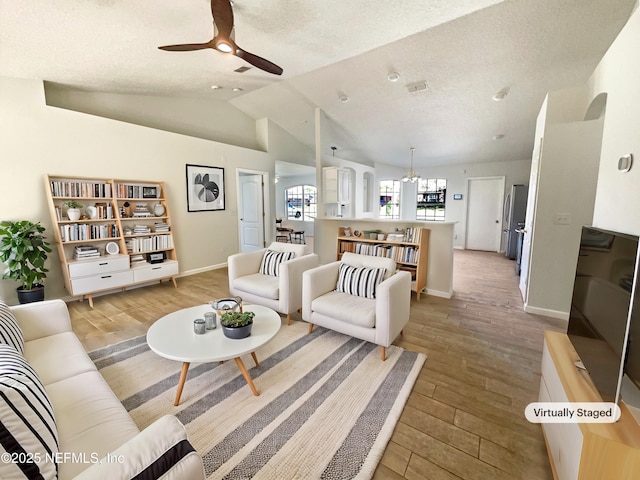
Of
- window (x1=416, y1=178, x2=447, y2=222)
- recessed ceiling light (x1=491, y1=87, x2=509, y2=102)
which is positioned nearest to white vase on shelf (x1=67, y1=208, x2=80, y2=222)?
recessed ceiling light (x1=491, y1=87, x2=509, y2=102)

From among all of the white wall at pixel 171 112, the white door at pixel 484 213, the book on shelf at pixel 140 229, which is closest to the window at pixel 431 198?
the white door at pixel 484 213

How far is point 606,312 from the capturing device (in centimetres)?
124

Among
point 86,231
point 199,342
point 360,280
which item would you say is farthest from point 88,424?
point 86,231

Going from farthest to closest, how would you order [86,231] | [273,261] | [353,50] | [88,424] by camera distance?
[86,231] < [273,261] < [353,50] < [88,424]

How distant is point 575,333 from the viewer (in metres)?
1.48

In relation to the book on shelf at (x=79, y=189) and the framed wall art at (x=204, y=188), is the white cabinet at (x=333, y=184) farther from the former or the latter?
the book on shelf at (x=79, y=189)

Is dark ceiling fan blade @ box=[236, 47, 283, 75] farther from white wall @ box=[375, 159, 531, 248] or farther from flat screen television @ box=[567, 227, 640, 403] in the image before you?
white wall @ box=[375, 159, 531, 248]

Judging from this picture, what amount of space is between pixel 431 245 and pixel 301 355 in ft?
8.04

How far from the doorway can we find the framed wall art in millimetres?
804

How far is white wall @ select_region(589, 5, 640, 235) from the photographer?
1.57m

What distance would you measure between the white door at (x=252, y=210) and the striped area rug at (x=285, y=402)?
12.9 feet

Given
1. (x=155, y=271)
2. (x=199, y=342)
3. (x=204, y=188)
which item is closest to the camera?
(x=199, y=342)

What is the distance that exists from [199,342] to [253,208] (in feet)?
15.3

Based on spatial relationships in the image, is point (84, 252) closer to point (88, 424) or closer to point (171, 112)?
point (171, 112)
